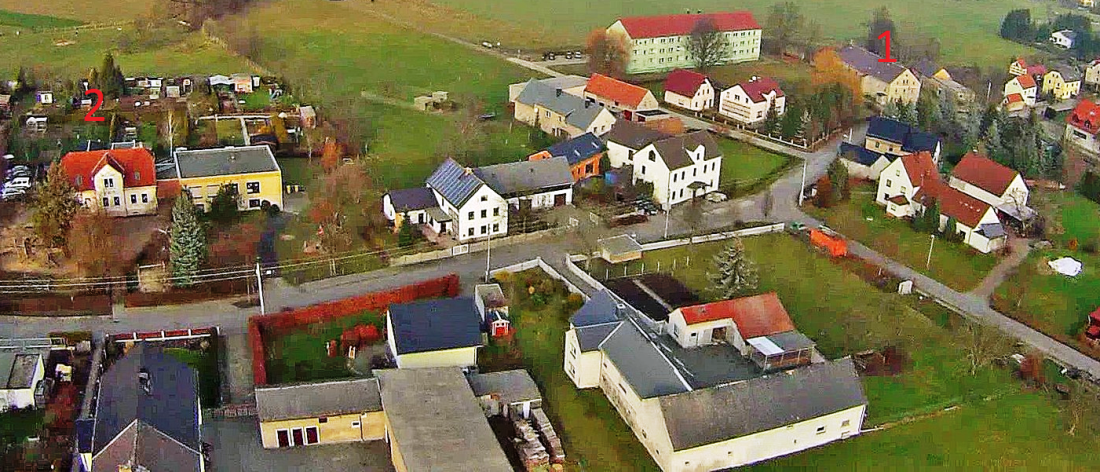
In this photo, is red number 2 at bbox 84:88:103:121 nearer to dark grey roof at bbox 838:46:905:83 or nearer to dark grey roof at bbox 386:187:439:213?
dark grey roof at bbox 386:187:439:213

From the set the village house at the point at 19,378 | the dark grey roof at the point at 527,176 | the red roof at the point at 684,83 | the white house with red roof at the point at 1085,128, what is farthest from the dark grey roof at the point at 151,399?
the white house with red roof at the point at 1085,128

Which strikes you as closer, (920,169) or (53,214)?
(53,214)

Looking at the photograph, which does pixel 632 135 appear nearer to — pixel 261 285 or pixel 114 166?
pixel 261 285

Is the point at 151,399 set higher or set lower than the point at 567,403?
higher

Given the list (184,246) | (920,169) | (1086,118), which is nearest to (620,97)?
(920,169)

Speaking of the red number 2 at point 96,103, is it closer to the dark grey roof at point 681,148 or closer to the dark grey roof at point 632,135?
the dark grey roof at point 632,135

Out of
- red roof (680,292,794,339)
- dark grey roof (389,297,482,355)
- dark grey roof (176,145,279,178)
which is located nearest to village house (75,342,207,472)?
dark grey roof (389,297,482,355)

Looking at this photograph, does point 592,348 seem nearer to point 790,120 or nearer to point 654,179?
point 654,179

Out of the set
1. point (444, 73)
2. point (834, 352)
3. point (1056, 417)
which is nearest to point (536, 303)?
point (834, 352)
